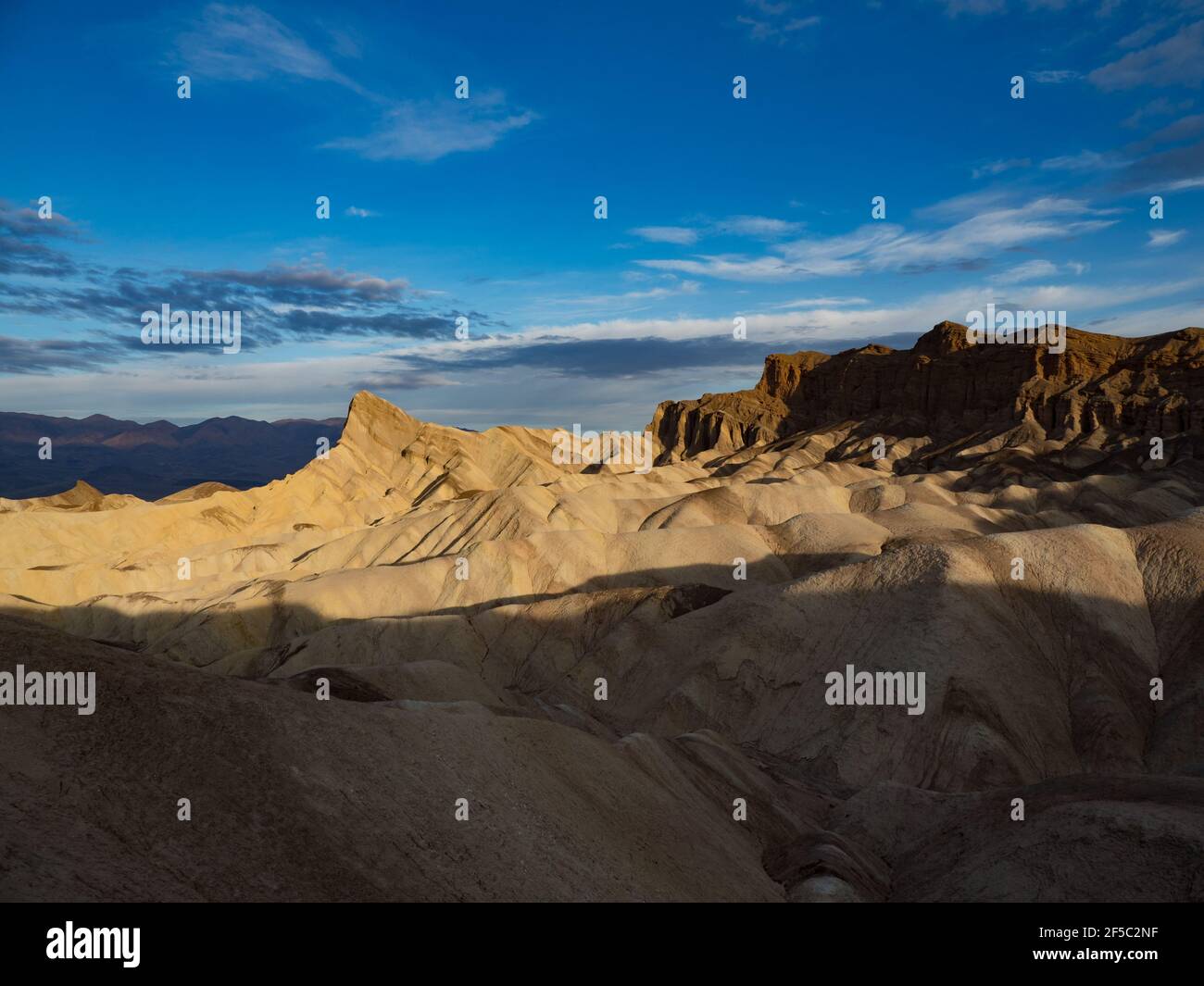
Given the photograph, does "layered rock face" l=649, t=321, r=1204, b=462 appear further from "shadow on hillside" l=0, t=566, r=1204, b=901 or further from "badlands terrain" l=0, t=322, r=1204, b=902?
"shadow on hillside" l=0, t=566, r=1204, b=901

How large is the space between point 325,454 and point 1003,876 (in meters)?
99.2

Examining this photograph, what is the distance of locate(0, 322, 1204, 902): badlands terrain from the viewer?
1223cm

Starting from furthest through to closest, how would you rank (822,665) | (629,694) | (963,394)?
(963,394)
(629,694)
(822,665)

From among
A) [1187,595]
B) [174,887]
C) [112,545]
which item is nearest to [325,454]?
[112,545]

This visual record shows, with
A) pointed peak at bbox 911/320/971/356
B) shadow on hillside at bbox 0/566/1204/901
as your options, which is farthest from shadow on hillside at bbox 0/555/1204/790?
pointed peak at bbox 911/320/971/356

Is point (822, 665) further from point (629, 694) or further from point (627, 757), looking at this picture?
point (627, 757)

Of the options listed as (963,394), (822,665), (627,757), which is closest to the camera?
(627,757)

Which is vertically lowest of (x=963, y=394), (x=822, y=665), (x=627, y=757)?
(x=822, y=665)

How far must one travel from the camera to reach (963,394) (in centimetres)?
12838

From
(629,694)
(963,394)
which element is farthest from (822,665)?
(963,394)

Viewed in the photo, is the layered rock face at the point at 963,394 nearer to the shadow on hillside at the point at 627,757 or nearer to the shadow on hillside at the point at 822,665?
the shadow on hillside at the point at 822,665

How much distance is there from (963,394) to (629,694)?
359 ft

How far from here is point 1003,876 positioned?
1761cm
